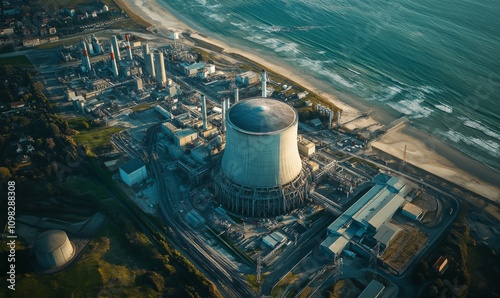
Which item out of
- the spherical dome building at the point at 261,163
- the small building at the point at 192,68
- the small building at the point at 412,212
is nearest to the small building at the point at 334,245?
the spherical dome building at the point at 261,163

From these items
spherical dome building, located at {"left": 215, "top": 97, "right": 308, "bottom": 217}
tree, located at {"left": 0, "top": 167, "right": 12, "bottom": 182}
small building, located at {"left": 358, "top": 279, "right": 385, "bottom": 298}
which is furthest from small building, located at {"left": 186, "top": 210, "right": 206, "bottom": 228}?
tree, located at {"left": 0, "top": 167, "right": 12, "bottom": 182}

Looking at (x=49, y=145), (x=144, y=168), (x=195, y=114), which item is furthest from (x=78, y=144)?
(x=195, y=114)

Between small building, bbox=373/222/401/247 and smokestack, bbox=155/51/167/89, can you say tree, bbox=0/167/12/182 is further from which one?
small building, bbox=373/222/401/247

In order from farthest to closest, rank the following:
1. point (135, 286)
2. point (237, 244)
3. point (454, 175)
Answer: point (454, 175) → point (237, 244) → point (135, 286)

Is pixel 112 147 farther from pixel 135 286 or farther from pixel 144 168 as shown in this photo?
pixel 135 286

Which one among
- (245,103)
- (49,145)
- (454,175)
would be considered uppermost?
(245,103)

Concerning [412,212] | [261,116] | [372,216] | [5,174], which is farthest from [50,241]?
[412,212]

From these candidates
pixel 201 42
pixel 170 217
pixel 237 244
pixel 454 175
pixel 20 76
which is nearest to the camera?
pixel 237 244

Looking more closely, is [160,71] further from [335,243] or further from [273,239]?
[335,243]
